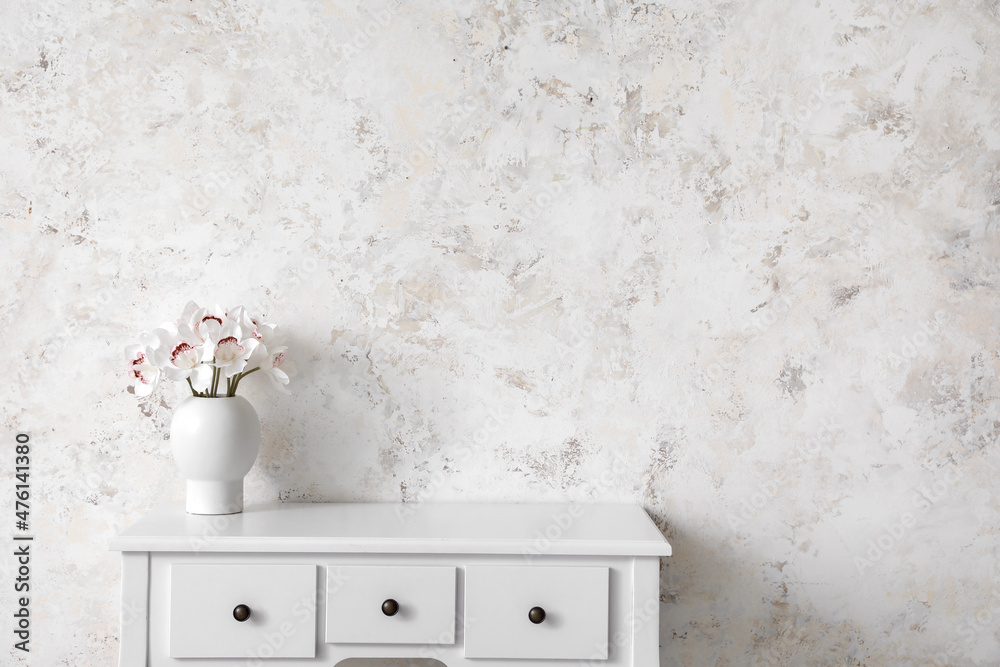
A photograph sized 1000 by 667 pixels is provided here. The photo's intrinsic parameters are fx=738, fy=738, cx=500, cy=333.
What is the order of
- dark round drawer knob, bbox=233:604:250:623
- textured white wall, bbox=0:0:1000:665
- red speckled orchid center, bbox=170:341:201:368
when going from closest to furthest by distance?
dark round drawer knob, bbox=233:604:250:623 < red speckled orchid center, bbox=170:341:201:368 < textured white wall, bbox=0:0:1000:665

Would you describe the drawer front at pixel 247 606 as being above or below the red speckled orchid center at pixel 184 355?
below

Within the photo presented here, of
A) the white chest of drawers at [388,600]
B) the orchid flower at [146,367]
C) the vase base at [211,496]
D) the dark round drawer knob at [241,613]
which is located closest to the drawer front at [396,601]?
the white chest of drawers at [388,600]

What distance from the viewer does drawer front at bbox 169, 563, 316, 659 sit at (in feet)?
4.68

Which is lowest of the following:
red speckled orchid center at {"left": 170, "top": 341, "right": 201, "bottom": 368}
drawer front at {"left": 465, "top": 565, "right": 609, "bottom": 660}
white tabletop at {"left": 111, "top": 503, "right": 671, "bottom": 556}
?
drawer front at {"left": 465, "top": 565, "right": 609, "bottom": 660}

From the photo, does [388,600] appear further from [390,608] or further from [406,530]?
[406,530]

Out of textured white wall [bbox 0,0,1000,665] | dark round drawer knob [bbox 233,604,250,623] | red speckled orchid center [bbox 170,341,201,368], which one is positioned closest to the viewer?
dark round drawer knob [bbox 233,604,250,623]

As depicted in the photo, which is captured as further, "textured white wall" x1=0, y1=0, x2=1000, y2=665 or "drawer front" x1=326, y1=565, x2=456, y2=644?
"textured white wall" x1=0, y1=0, x2=1000, y2=665

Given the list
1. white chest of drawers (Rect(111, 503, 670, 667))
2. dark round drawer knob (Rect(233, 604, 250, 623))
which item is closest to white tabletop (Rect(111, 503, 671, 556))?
white chest of drawers (Rect(111, 503, 670, 667))

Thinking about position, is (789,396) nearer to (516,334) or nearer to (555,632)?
(516,334)

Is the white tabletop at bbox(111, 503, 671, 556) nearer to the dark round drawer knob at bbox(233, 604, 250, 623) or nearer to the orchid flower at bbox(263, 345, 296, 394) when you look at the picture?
the dark round drawer knob at bbox(233, 604, 250, 623)

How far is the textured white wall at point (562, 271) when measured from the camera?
1.77m

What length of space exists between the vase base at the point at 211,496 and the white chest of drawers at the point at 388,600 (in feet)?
0.45

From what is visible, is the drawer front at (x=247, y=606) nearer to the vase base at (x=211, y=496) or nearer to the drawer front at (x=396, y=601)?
the drawer front at (x=396, y=601)

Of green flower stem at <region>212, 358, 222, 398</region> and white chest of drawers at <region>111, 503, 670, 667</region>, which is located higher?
green flower stem at <region>212, 358, 222, 398</region>
